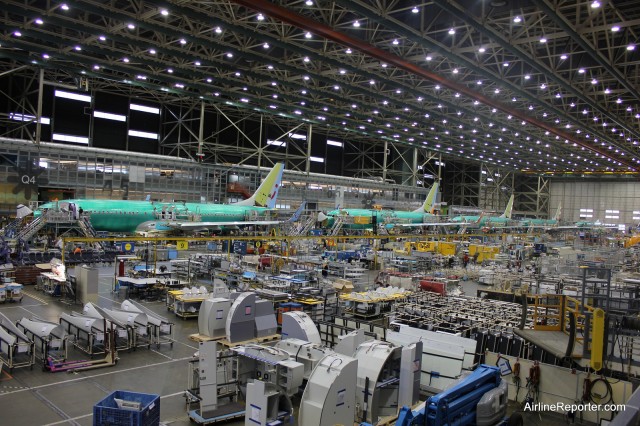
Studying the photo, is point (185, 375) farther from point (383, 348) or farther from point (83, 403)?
point (383, 348)

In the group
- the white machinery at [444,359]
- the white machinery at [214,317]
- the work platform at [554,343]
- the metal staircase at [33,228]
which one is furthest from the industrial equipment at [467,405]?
the metal staircase at [33,228]

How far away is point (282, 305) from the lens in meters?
19.7

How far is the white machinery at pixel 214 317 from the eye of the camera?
16.3 metres

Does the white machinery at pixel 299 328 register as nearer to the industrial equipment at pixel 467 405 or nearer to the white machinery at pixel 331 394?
the white machinery at pixel 331 394

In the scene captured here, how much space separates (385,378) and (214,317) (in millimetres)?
7575

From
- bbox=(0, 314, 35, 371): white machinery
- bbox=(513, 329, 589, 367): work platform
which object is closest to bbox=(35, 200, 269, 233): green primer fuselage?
bbox=(0, 314, 35, 371): white machinery

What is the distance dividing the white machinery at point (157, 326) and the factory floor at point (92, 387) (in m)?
0.33

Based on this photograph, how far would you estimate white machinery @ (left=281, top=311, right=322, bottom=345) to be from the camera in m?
13.7

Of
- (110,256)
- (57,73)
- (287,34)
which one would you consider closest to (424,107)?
(287,34)

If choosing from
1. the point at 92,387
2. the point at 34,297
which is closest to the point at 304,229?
the point at 34,297

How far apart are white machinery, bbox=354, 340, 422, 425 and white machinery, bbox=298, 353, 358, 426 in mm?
768

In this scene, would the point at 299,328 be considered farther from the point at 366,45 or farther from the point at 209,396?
the point at 366,45

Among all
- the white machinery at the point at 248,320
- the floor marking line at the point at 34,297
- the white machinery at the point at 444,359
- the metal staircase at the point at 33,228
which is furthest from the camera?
the metal staircase at the point at 33,228

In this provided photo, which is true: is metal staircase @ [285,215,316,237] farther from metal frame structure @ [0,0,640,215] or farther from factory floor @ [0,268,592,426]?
factory floor @ [0,268,592,426]
